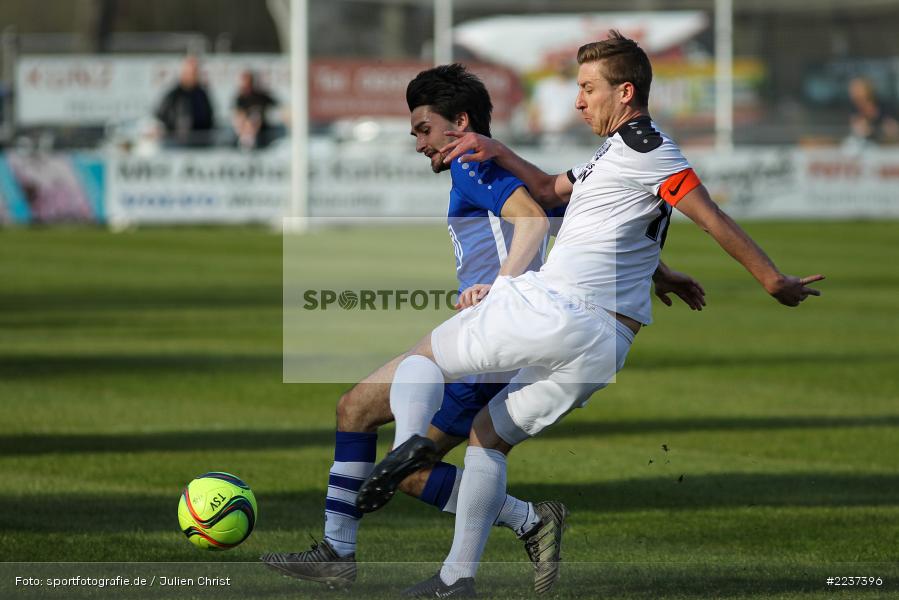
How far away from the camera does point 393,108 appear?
127 ft

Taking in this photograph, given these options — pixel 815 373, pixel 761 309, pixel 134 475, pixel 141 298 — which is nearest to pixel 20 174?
pixel 141 298

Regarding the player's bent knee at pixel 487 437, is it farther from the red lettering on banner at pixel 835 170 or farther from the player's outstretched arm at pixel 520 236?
the red lettering on banner at pixel 835 170

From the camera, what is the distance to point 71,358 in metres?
13.8

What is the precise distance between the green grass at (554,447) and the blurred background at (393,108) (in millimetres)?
9743

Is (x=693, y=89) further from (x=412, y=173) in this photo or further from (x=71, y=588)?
(x=71, y=588)

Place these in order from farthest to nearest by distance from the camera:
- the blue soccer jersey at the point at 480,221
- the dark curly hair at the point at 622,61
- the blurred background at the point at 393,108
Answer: the blurred background at the point at 393,108, the blue soccer jersey at the point at 480,221, the dark curly hair at the point at 622,61

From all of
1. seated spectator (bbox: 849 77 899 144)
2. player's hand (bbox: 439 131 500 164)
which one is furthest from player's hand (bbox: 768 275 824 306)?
seated spectator (bbox: 849 77 899 144)

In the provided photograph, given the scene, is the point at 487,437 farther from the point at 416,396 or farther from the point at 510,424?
the point at 416,396

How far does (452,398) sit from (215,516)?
108cm

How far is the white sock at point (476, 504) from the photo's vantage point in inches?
231

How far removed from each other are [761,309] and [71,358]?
839 cm

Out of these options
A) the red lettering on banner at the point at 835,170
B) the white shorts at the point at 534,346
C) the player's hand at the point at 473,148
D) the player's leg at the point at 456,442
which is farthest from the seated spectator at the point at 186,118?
the white shorts at the point at 534,346

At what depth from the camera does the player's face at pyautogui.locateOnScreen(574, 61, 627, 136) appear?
5.78 meters

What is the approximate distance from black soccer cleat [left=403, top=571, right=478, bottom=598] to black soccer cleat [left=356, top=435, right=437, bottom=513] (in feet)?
1.85
